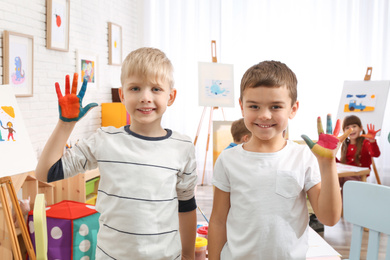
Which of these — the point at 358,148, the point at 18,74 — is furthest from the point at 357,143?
the point at 18,74

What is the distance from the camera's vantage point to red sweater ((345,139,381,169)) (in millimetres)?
4312

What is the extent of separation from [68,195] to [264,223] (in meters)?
2.41

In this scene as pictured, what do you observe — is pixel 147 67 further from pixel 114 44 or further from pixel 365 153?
pixel 114 44

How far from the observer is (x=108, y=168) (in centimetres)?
120

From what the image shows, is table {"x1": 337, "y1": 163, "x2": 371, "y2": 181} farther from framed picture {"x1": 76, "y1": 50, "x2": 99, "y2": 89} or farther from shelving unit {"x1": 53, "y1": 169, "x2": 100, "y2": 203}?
framed picture {"x1": 76, "y1": 50, "x2": 99, "y2": 89}

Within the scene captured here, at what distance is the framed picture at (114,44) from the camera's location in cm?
520

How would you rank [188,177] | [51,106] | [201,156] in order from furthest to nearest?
[201,156]
[51,106]
[188,177]

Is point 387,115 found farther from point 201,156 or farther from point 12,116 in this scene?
point 12,116

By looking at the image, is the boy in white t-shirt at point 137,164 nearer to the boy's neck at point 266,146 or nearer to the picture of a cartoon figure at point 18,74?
the boy's neck at point 266,146

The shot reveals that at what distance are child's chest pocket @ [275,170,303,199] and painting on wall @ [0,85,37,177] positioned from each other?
1.50m

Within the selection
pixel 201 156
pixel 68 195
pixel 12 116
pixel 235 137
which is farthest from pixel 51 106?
pixel 201 156

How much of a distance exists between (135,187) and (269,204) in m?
0.40

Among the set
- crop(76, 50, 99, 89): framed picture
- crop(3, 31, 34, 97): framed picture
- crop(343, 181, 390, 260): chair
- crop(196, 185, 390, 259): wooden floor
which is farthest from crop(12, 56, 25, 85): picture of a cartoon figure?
crop(343, 181, 390, 260): chair

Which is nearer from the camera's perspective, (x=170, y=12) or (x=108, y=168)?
(x=108, y=168)
